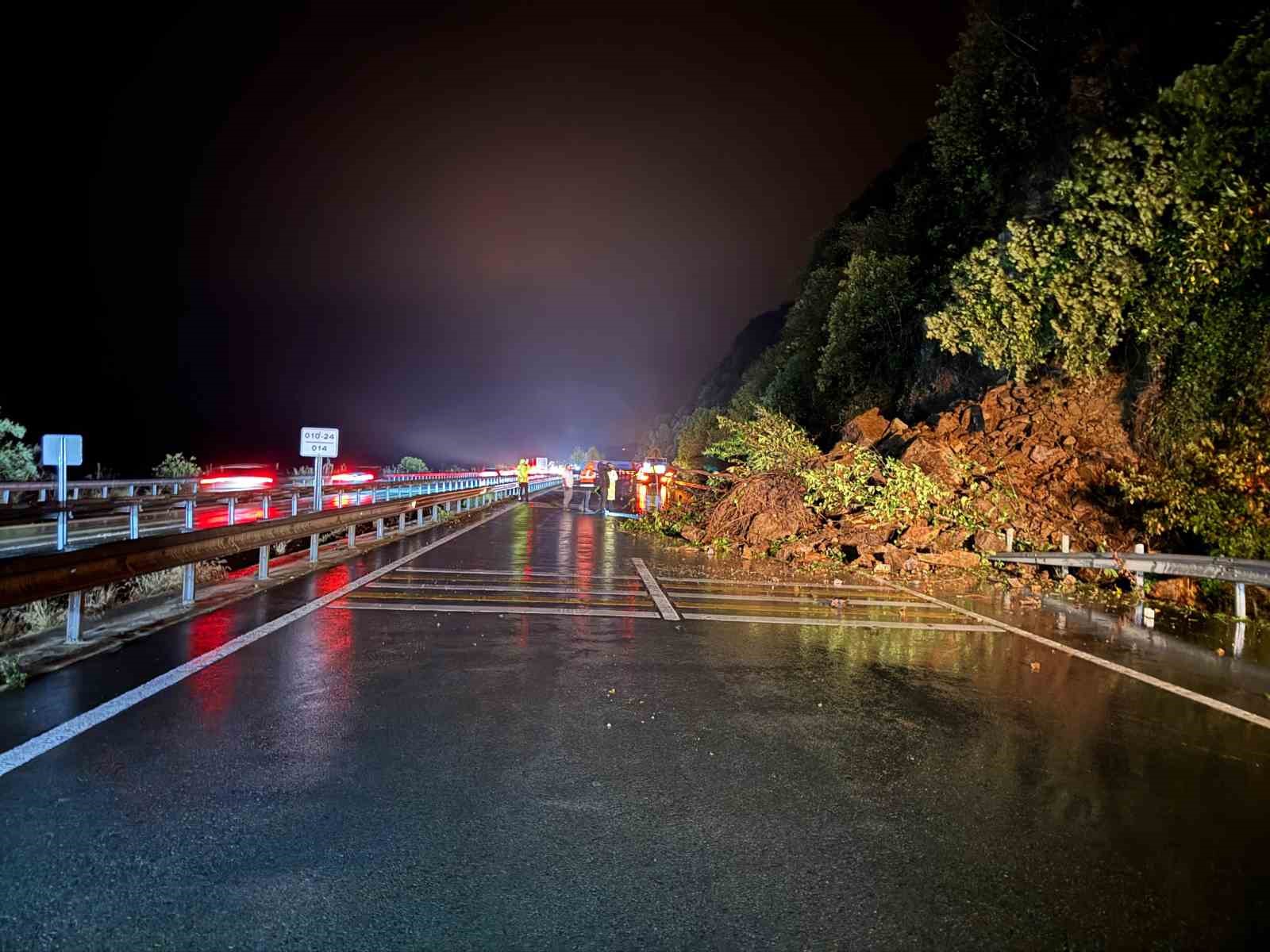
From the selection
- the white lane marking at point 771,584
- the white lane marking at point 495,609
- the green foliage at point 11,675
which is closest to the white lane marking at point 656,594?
the white lane marking at point 495,609

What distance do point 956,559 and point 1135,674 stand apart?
6.29 metres

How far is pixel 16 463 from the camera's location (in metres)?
23.0

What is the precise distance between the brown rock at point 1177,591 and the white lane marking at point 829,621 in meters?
3.93

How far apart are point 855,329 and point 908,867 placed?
2234 centimetres

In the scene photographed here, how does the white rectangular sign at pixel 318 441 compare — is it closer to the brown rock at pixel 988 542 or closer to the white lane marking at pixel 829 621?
the white lane marking at pixel 829 621

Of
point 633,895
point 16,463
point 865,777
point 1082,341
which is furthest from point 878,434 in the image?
point 16,463

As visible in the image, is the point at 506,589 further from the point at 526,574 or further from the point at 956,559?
the point at 956,559

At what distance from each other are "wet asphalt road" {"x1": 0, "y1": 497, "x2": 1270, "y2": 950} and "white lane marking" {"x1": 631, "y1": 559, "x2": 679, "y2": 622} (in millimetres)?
1803

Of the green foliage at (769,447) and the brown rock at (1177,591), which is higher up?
the green foliage at (769,447)

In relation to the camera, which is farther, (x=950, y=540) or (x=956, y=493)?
(x=956, y=493)

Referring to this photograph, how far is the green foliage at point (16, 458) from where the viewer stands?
22.5 metres

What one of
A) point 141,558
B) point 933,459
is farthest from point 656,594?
point 933,459

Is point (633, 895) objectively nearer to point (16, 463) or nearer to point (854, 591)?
point (854, 591)

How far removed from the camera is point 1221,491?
402 inches
